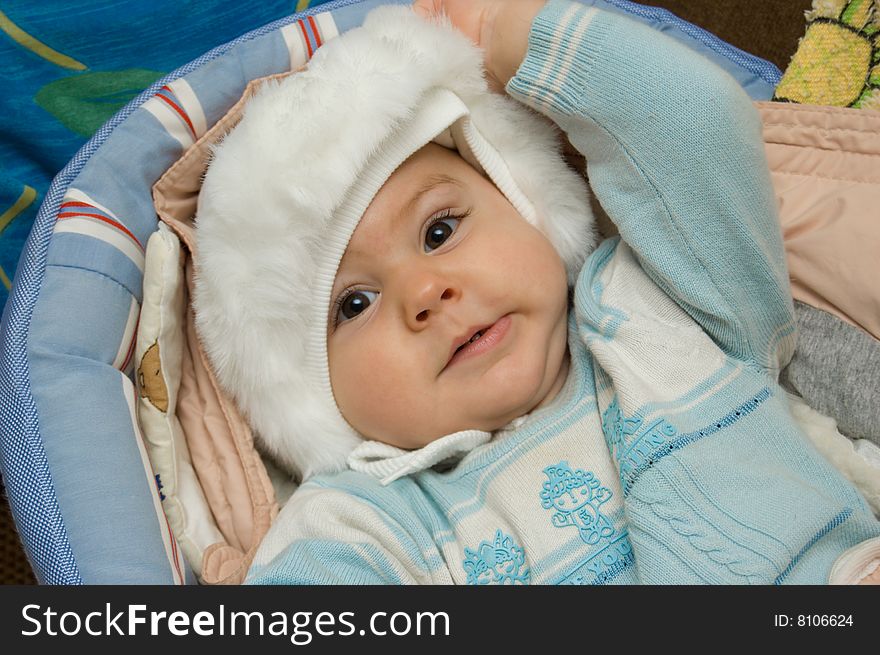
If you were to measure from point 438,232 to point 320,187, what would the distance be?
171 millimetres

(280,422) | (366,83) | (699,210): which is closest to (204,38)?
(366,83)

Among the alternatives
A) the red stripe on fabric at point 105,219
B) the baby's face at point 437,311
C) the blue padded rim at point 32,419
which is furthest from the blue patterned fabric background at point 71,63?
the baby's face at point 437,311

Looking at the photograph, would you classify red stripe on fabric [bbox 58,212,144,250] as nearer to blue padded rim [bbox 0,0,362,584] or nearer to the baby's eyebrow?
blue padded rim [bbox 0,0,362,584]

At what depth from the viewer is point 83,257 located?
1.16 meters

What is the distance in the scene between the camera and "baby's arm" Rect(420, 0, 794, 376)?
1.08m

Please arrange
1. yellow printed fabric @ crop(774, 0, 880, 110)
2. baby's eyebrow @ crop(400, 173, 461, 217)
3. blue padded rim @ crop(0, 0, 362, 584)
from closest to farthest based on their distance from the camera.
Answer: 1. blue padded rim @ crop(0, 0, 362, 584)
2. baby's eyebrow @ crop(400, 173, 461, 217)
3. yellow printed fabric @ crop(774, 0, 880, 110)

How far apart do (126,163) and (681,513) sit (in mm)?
870

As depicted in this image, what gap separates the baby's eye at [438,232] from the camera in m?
1.17

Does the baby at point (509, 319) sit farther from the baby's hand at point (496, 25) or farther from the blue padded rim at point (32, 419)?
the blue padded rim at point (32, 419)

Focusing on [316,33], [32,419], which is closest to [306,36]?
[316,33]

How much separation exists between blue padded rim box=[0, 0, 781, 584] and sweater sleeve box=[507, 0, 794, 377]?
563 millimetres

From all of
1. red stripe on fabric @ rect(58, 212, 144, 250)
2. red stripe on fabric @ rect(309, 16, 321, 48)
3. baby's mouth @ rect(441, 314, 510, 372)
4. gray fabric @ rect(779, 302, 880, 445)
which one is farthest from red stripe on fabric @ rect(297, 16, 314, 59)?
gray fabric @ rect(779, 302, 880, 445)

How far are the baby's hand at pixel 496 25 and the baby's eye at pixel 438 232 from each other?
222mm

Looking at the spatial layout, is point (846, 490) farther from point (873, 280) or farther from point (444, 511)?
point (444, 511)
